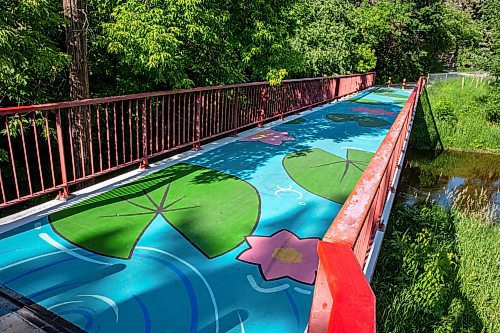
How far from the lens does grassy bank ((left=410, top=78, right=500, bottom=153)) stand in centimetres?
1666

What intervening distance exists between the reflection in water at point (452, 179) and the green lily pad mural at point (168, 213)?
7165 mm

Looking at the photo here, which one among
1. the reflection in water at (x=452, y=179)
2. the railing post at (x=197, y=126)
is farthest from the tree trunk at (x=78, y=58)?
the reflection in water at (x=452, y=179)

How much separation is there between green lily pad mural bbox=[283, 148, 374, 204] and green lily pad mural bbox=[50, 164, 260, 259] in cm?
95

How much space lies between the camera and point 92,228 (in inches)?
141

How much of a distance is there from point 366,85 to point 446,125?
6.48m

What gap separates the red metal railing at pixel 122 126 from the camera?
460cm

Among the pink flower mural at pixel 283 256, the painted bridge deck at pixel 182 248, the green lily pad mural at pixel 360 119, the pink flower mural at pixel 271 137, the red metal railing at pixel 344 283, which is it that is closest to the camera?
the red metal railing at pixel 344 283

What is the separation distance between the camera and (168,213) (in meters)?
3.98

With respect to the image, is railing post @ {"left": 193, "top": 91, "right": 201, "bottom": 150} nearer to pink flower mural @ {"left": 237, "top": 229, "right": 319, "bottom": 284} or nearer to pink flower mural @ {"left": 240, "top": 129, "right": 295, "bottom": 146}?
pink flower mural @ {"left": 240, "top": 129, "right": 295, "bottom": 146}

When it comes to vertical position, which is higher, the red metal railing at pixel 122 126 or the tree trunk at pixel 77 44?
the tree trunk at pixel 77 44

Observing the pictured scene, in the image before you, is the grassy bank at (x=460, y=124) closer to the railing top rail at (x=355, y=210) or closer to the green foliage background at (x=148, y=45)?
the green foliage background at (x=148, y=45)

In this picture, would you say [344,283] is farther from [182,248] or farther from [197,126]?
[197,126]

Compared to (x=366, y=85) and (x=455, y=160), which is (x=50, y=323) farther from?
(x=366, y=85)

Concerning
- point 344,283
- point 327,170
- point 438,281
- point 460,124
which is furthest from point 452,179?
point 344,283
